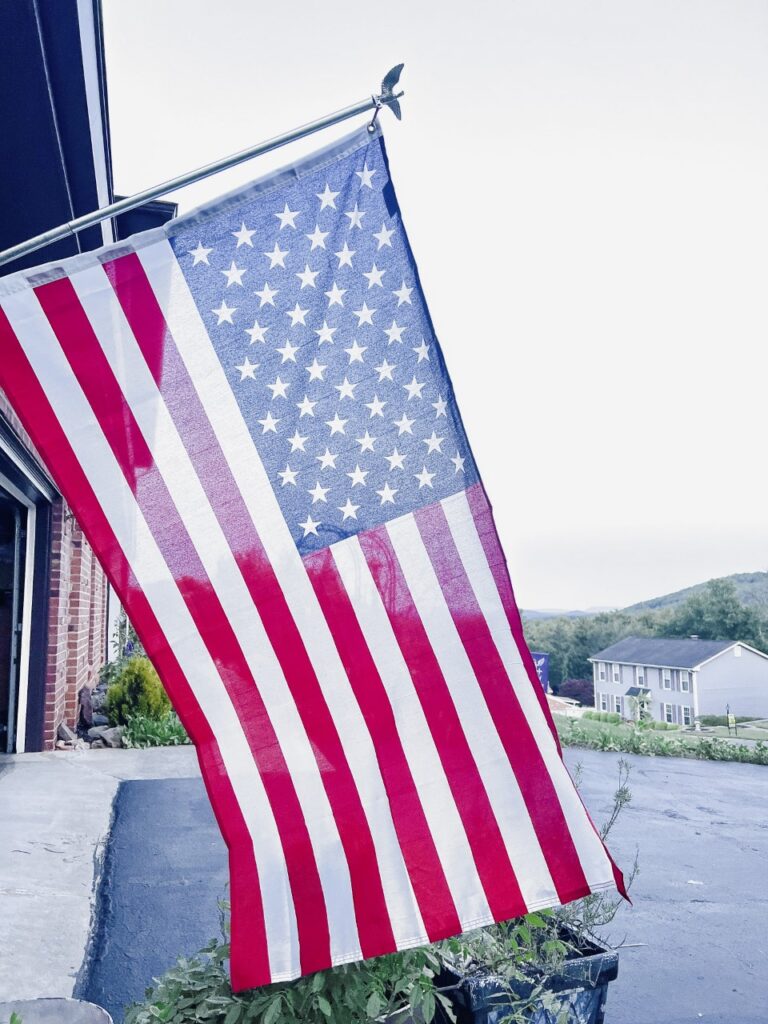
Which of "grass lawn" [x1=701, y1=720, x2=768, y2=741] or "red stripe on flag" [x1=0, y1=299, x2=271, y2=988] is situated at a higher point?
"red stripe on flag" [x1=0, y1=299, x2=271, y2=988]

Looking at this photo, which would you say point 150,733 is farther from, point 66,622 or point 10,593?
point 10,593

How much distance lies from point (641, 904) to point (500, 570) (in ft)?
11.6

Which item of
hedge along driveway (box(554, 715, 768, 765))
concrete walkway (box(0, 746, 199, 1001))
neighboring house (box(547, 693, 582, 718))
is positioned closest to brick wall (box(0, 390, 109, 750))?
concrete walkway (box(0, 746, 199, 1001))

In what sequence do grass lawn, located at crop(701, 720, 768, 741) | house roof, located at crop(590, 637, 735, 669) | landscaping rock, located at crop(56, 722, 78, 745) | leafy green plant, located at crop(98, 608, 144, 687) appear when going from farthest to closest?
house roof, located at crop(590, 637, 735, 669)
grass lawn, located at crop(701, 720, 768, 741)
leafy green plant, located at crop(98, 608, 144, 687)
landscaping rock, located at crop(56, 722, 78, 745)

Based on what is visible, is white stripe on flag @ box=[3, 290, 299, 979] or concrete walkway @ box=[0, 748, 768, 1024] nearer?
white stripe on flag @ box=[3, 290, 299, 979]

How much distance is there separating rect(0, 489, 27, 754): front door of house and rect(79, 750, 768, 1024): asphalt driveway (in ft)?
5.99

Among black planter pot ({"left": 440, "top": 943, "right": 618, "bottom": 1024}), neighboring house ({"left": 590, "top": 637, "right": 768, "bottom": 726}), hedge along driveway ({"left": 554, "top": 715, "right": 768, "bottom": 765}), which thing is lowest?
neighboring house ({"left": 590, "top": 637, "right": 768, "bottom": 726})

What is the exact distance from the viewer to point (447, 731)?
2.21 m

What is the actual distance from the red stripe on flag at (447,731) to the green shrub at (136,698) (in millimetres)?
7380

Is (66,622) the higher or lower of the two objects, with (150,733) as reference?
higher

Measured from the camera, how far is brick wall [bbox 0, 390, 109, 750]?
7.70 m

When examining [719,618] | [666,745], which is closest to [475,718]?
[666,745]

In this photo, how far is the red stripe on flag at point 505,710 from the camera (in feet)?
7.05

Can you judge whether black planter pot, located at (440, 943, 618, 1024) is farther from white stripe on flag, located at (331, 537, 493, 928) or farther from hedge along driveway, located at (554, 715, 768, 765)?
hedge along driveway, located at (554, 715, 768, 765)
